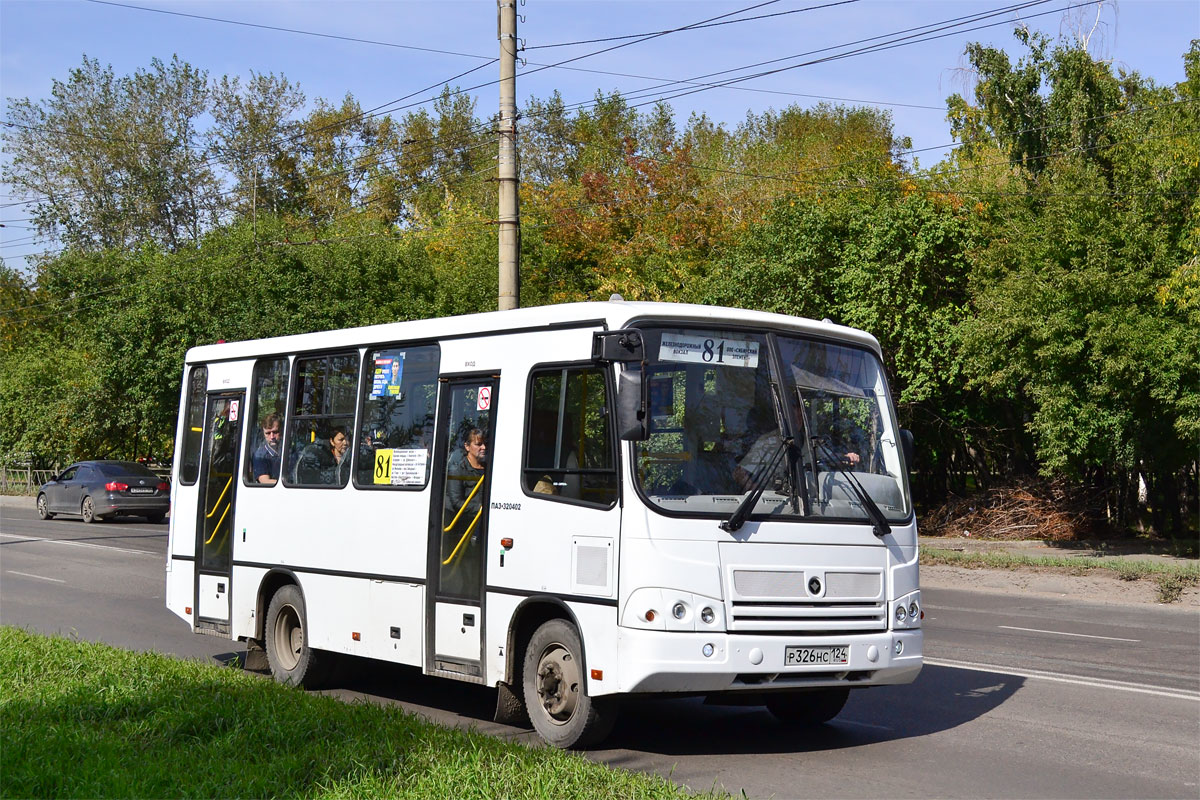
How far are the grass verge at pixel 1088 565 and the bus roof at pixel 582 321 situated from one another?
40.5 ft

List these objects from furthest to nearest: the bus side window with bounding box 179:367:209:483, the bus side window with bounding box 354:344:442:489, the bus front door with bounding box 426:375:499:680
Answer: the bus side window with bounding box 179:367:209:483 → the bus side window with bounding box 354:344:442:489 → the bus front door with bounding box 426:375:499:680

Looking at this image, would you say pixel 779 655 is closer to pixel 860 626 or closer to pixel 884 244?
pixel 860 626

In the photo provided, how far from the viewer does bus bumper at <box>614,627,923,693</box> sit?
7.47 meters

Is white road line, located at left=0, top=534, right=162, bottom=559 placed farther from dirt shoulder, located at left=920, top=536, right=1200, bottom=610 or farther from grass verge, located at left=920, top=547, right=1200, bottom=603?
grass verge, located at left=920, top=547, right=1200, bottom=603

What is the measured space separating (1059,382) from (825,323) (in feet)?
55.6

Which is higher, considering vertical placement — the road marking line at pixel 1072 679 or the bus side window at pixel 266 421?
the bus side window at pixel 266 421

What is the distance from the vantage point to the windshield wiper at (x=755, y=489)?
773cm

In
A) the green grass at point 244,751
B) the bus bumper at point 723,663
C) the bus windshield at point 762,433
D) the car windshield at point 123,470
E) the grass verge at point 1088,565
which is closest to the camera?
the green grass at point 244,751

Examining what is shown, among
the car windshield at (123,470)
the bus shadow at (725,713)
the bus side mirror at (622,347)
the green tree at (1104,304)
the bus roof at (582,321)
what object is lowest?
the bus shadow at (725,713)

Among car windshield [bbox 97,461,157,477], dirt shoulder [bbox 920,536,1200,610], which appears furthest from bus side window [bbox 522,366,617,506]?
car windshield [bbox 97,461,157,477]

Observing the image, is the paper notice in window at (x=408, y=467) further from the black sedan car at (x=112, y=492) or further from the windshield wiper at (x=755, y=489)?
the black sedan car at (x=112, y=492)

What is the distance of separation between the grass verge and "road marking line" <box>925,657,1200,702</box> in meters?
8.78

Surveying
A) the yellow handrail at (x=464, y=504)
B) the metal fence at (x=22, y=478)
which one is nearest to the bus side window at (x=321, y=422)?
the yellow handrail at (x=464, y=504)

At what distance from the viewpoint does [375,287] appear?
4297cm
